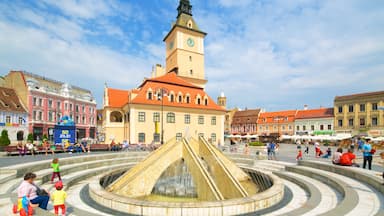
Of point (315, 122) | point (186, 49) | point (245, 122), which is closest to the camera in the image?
point (186, 49)

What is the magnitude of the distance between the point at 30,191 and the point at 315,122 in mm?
62748

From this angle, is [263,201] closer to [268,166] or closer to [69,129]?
[268,166]

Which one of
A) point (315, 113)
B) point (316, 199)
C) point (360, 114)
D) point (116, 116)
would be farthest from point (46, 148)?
point (315, 113)

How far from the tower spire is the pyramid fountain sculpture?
1746 inches

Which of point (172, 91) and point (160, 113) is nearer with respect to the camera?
point (160, 113)

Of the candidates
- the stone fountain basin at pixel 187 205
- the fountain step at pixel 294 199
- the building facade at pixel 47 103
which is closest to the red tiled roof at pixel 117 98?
the building facade at pixel 47 103

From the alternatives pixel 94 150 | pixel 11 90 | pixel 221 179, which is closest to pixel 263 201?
pixel 221 179

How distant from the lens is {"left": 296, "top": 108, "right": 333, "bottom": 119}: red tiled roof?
54644 mm

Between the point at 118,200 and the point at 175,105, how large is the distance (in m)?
27.0

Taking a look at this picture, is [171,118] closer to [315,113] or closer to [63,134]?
[63,134]

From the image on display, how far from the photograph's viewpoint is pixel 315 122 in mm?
55719

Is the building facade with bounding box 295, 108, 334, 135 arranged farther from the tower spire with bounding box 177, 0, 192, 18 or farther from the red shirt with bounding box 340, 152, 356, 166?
the red shirt with bounding box 340, 152, 356, 166

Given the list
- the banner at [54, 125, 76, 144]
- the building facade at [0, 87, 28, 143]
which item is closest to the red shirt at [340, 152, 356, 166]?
the banner at [54, 125, 76, 144]

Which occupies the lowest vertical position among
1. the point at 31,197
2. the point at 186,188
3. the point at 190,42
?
the point at 186,188
